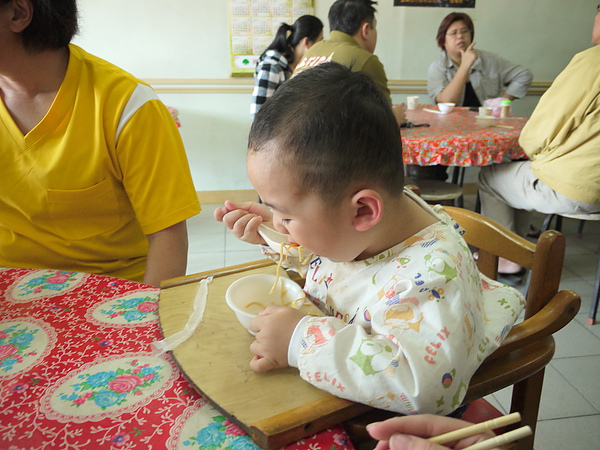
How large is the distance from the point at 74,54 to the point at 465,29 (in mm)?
3363

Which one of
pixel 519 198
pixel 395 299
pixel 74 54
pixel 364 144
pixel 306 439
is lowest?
pixel 519 198

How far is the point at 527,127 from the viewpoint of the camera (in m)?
2.26

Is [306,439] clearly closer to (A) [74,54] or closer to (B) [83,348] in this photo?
(B) [83,348]

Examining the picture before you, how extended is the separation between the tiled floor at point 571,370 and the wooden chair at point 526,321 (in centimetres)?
95

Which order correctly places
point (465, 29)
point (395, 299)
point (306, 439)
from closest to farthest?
1. point (306, 439)
2. point (395, 299)
3. point (465, 29)

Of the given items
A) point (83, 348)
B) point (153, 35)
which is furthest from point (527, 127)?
point (153, 35)

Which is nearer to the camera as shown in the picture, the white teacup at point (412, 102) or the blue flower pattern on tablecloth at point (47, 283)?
the blue flower pattern on tablecloth at point (47, 283)

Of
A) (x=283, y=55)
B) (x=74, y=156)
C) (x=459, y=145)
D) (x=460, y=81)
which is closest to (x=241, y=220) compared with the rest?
(x=74, y=156)

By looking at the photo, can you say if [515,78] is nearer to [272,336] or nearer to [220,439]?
[272,336]

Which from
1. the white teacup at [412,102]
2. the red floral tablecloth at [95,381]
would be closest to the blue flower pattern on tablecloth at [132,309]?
the red floral tablecloth at [95,381]

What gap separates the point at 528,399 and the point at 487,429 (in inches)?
15.9

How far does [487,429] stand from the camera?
51 centimetres

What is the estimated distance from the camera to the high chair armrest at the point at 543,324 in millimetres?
711

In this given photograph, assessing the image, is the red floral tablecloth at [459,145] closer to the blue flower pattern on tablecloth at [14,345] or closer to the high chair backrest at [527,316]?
the high chair backrest at [527,316]
